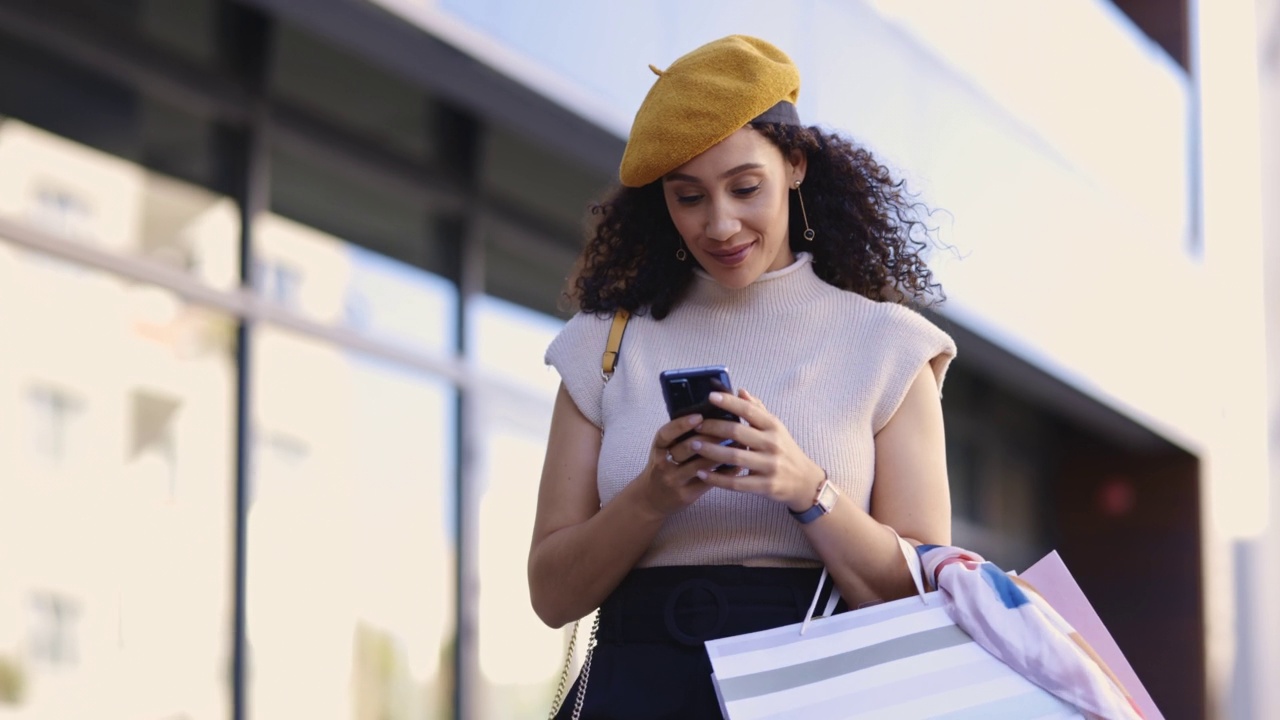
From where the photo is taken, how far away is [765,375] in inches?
89.8

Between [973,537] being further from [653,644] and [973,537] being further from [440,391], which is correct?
[653,644]

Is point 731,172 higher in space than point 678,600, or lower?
higher

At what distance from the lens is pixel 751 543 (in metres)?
2.17

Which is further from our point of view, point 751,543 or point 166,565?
point 166,565

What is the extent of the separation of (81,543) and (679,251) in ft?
12.3

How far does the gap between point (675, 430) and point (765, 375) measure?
36 centimetres

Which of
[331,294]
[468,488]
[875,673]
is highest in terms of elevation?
[331,294]

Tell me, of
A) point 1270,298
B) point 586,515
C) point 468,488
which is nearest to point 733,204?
point 586,515

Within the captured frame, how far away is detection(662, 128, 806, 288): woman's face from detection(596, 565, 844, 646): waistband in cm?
43

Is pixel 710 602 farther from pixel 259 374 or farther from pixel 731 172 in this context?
pixel 259 374

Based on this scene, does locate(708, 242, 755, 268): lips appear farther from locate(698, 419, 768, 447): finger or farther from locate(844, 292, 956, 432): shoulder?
locate(698, 419, 768, 447): finger

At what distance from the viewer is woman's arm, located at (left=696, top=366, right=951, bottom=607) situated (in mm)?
1957

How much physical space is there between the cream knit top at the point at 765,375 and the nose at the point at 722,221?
0.17 m

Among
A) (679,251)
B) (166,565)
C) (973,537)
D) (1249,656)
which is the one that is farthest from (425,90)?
(1249,656)
